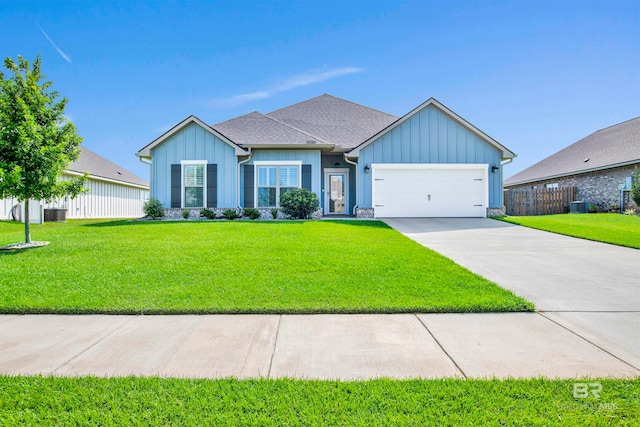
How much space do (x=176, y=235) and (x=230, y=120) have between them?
32.3ft

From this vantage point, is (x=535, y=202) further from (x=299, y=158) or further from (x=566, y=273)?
(x=566, y=273)

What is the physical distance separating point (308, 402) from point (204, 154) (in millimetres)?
14060

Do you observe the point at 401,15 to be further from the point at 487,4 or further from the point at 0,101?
the point at 0,101

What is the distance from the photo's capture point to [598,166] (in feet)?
60.4

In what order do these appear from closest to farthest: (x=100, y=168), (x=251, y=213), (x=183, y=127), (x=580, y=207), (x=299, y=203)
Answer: (x=299, y=203) → (x=251, y=213) → (x=183, y=127) → (x=580, y=207) → (x=100, y=168)

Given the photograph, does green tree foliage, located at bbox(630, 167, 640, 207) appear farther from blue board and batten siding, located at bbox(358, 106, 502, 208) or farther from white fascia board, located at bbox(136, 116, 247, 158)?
white fascia board, located at bbox(136, 116, 247, 158)

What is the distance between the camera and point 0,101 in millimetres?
7898

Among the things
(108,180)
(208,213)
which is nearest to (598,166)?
(208,213)

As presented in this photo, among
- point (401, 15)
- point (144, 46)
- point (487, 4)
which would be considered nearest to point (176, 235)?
point (144, 46)

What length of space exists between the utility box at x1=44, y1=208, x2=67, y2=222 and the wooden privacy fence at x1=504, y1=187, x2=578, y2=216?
2372cm

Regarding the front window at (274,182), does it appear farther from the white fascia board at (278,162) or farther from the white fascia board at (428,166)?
the white fascia board at (428,166)

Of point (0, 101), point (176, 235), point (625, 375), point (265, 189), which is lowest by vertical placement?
point (625, 375)

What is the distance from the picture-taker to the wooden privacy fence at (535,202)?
729 inches

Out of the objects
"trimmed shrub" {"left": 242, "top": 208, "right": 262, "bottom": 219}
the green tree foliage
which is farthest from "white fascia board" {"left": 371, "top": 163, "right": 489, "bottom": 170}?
the green tree foliage
